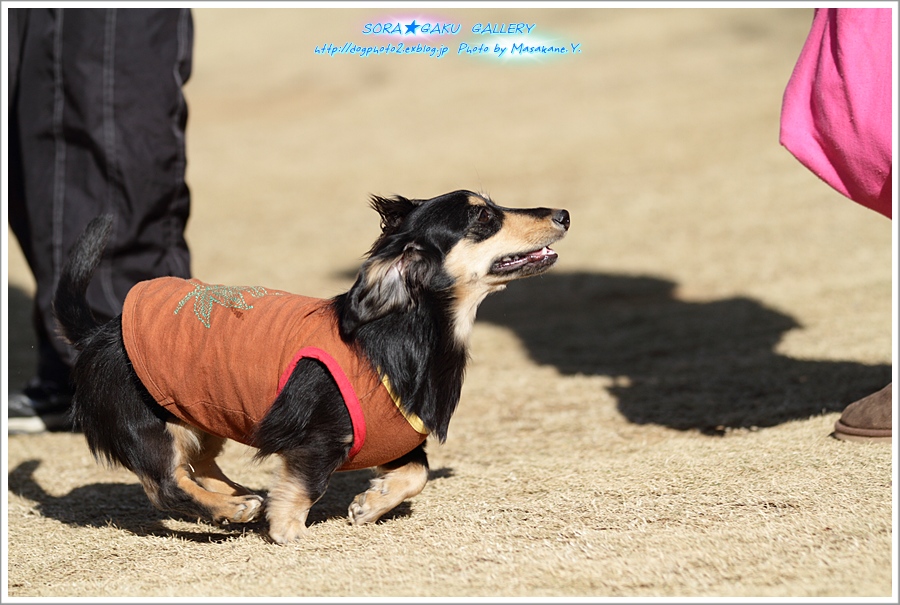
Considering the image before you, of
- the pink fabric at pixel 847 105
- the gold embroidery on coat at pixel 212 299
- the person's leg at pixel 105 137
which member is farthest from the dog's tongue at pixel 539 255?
the person's leg at pixel 105 137

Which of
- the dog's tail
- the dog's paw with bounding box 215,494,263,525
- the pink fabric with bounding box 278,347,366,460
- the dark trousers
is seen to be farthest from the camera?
the dark trousers

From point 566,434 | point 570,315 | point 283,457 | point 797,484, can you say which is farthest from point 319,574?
point 570,315

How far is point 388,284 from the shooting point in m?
2.82

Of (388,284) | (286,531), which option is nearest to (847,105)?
(388,284)

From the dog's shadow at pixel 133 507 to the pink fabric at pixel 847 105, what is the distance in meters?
1.73

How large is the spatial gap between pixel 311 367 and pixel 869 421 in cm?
196

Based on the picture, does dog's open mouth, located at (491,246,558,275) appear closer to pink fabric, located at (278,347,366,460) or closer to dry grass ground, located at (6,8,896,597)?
dry grass ground, located at (6,8,896,597)

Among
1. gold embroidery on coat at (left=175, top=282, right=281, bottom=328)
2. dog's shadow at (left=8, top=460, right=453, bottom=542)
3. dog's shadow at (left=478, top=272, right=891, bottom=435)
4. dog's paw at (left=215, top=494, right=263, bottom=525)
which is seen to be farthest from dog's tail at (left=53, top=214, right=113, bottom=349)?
dog's shadow at (left=478, top=272, right=891, bottom=435)

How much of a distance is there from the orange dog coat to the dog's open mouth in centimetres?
51

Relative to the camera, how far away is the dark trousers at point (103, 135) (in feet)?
13.5

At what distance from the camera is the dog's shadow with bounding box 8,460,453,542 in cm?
316

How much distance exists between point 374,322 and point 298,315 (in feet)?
0.79

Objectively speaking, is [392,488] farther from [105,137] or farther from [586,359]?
[586,359]

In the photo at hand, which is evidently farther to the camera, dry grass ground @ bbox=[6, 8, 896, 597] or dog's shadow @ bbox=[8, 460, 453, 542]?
dog's shadow @ bbox=[8, 460, 453, 542]
